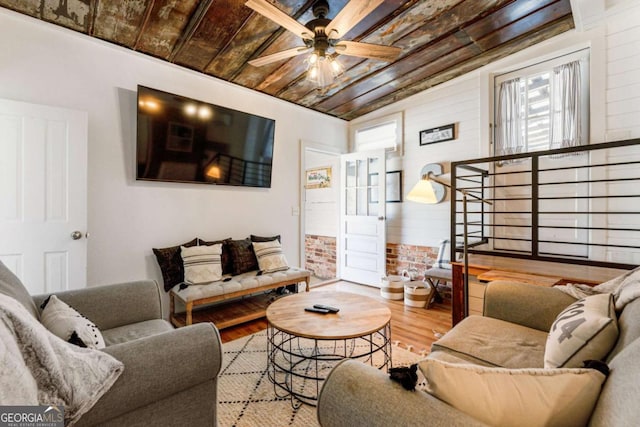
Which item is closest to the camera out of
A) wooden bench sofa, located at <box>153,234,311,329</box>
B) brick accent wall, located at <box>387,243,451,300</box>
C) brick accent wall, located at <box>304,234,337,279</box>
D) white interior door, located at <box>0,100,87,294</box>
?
white interior door, located at <box>0,100,87,294</box>

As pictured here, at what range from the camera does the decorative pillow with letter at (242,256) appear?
3.17 metres

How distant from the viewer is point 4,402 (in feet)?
2.37

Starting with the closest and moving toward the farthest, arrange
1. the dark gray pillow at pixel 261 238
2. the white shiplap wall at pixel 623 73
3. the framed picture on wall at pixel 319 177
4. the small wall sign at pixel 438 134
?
1. the white shiplap wall at pixel 623 73
2. the dark gray pillow at pixel 261 238
3. the small wall sign at pixel 438 134
4. the framed picture on wall at pixel 319 177

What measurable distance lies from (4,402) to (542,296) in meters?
2.36

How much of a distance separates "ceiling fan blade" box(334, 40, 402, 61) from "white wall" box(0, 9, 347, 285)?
1743 millimetres

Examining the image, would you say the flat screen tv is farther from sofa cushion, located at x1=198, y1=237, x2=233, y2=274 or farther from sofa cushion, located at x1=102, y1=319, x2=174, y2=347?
sofa cushion, located at x1=102, y1=319, x2=174, y2=347

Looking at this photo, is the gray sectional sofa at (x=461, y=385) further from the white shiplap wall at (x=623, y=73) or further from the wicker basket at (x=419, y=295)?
the white shiplap wall at (x=623, y=73)

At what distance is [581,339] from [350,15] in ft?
6.64

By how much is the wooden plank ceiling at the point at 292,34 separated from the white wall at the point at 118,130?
134 millimetres

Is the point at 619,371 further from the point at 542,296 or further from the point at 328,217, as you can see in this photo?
the point at 328,217

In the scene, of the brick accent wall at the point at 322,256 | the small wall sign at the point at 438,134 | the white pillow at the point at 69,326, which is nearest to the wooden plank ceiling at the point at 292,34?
the small wall sign at the point at 438,134

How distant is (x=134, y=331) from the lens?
169cm

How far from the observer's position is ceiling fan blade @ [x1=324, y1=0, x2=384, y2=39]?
1704 mm

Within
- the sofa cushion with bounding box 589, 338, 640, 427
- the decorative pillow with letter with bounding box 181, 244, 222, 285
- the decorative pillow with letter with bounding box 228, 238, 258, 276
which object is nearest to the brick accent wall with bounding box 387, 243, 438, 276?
the decorative pillow with letter with bounding box 228, 238, 258, 276
